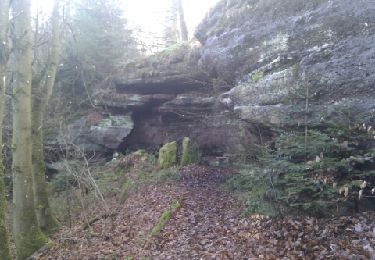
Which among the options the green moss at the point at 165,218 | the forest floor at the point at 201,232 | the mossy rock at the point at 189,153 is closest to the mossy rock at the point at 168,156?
the mossy rock at the point at 189,153

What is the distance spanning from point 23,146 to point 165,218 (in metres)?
4.12

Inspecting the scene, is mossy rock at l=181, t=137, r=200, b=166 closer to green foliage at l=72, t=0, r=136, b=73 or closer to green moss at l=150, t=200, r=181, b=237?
green moss at l=150, t=200, r=181, b=237

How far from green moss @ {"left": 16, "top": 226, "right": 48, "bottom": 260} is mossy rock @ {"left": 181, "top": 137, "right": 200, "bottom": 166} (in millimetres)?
6201

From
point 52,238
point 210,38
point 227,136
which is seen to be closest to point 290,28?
point 210,38

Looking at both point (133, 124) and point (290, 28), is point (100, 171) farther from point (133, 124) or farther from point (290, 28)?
point (290, 28)

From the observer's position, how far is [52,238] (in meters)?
11.3

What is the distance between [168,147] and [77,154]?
362cm

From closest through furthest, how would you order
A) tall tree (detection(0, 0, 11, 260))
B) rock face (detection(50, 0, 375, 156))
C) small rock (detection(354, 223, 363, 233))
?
1. small rock (detection(354, 223, 363, 233))
2. tall tree (detection(0, 0, 11, 260))
3. rock face (detection(50, 0, 375, 156))

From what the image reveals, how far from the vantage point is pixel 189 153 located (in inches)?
591

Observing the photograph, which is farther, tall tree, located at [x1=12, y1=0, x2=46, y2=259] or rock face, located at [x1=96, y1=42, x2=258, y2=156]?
rock face, located at [x1=96, y1=42, x2=258, y2=156]

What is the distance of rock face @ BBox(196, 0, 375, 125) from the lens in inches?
324

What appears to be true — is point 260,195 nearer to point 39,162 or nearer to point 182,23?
point 39,162

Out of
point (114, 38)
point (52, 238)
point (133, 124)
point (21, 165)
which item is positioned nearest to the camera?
point (21, 165)

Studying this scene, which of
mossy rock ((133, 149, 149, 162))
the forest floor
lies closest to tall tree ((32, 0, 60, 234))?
the forest floor
